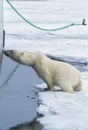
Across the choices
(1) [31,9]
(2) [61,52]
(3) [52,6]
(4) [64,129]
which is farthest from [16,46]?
(3) [52,6]

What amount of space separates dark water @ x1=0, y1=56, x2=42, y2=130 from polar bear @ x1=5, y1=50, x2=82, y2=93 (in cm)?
31

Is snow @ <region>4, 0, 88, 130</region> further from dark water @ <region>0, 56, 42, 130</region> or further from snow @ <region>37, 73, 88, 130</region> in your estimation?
dark water @ <region>0, 56, 42, 130</region>

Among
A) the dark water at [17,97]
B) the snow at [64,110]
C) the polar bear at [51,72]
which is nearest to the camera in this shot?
the snow at [64,110]

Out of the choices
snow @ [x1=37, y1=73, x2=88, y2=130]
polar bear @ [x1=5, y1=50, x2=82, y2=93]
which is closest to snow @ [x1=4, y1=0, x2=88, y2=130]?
snow @ [x1=37, y1=73, x2=88, y2=130]

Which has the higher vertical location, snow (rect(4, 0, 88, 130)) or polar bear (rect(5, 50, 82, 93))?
→ polar bear (rect(5, 50, 82, 93))

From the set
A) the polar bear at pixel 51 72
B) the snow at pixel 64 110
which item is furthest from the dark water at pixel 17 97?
the polar bear at pixel 51 72

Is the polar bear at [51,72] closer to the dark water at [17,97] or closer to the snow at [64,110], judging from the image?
the snow at [64,110]

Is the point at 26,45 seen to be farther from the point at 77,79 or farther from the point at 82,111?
the point at 82,111

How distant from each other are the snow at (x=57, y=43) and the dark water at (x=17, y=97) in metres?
0.15

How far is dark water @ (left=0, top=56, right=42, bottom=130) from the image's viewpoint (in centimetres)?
552

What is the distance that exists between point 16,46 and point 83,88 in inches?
165

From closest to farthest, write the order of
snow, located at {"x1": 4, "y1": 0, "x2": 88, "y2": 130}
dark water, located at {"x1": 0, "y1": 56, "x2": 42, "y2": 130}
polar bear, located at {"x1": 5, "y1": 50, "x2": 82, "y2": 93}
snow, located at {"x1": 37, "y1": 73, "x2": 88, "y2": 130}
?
snow, located at {"x1": 37, "y1": 73, "x2": 88, "y2": 130}
dark water, located at {"x1": 0, "y1": 56, "x2": 42, "y2": 130}
snow, located at {"x1": 4, "y1": 0, "x2": 88, "y2": 130}
polar bear, located at {"x1": 5, "y1": 50, "x2": 82, "y2": 93}

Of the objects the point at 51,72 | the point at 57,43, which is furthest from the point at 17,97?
the point at 57,43

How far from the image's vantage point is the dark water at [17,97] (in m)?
5.52
